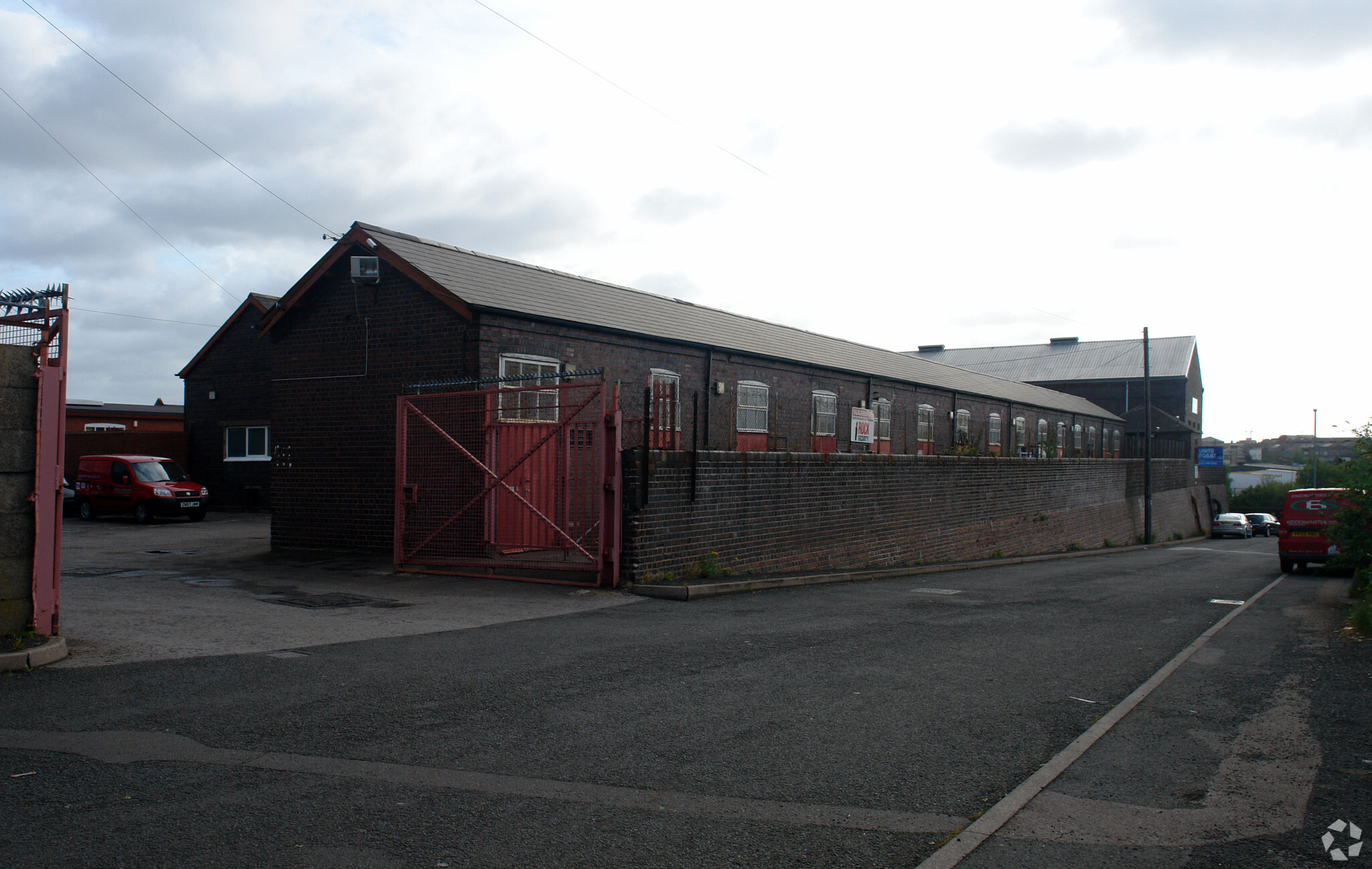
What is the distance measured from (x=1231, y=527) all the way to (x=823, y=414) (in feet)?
130

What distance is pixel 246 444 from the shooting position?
30.2m

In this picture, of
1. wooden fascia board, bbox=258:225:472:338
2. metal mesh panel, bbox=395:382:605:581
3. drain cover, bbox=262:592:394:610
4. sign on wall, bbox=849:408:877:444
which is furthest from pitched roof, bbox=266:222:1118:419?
drain cover, bbox=262:592:394:610

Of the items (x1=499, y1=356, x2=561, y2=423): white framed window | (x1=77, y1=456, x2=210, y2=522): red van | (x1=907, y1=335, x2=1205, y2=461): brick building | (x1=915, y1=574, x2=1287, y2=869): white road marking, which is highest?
(x1=907, y1=335, x2=1205, y2=461): brick building

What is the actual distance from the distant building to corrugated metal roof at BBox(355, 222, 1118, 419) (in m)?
27.1

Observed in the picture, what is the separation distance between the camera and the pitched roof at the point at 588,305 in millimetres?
15695

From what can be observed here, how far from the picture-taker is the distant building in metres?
38.8

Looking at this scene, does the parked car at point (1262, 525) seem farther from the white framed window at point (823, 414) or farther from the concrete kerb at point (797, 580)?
the white framed window at point (823, 414)

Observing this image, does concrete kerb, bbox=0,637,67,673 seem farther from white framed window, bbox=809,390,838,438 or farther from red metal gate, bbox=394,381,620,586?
white framed window, bbox=809,390,838,438

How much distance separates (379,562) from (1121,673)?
1126 cm

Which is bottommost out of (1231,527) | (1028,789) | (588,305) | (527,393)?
(1231,527)

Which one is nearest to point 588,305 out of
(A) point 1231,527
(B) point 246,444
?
(B) point 246,444

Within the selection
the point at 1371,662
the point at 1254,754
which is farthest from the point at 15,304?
the point at 1371,662

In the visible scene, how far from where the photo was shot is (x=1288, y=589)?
17562 millimetres

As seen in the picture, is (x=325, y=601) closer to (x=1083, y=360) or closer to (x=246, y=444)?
(x=246, y=444)
